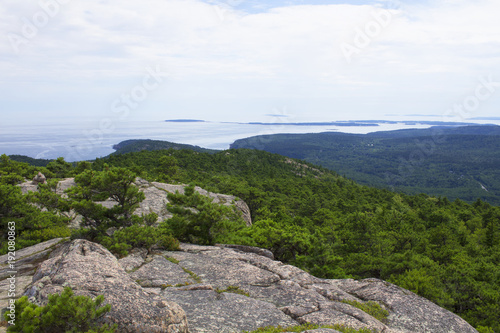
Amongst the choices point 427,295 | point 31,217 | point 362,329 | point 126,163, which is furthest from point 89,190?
point 126,163

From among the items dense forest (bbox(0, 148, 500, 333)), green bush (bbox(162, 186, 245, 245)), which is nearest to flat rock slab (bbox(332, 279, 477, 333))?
dense forest (bbox(0, 148, 500, 333))

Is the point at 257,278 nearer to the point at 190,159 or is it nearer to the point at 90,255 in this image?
the point at 90,255

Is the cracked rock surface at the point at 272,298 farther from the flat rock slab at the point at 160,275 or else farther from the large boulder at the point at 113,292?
the large boulder at the point at 113,292

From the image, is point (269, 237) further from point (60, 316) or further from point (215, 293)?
point (60, 316)

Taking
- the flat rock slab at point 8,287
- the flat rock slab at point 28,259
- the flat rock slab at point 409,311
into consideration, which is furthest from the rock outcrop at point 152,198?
the flat rock slab at point 409,311

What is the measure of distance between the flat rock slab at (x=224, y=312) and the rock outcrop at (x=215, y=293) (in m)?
0.02

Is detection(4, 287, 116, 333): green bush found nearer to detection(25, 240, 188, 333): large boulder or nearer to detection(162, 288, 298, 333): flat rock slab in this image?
detection(25, 240, 188, 333): large boulder

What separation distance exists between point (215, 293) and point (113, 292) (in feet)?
10.9

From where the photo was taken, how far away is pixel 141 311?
609 centimetres

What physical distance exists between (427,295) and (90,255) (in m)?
14.0

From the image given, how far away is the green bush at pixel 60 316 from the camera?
4.75 meters

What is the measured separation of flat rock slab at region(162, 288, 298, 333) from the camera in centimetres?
717

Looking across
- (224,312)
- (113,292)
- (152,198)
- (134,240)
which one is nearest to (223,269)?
(224,312)

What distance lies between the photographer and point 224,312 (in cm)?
775
